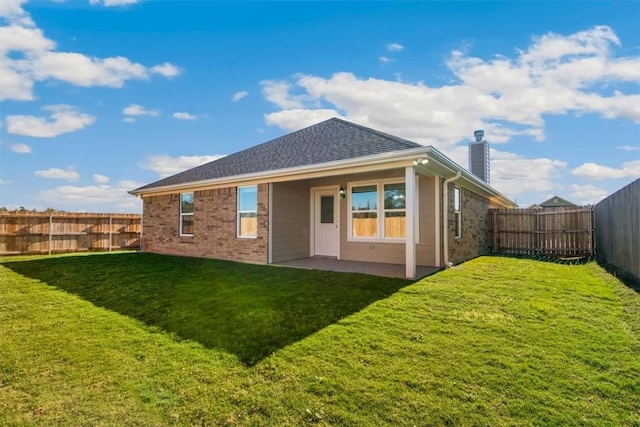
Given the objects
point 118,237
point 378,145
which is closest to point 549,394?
point 378,145

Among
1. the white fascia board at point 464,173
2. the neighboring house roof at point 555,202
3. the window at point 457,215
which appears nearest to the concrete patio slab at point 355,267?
the window at point 457,215

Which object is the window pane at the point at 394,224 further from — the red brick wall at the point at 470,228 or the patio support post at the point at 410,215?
the patio support post at the point at 410,215

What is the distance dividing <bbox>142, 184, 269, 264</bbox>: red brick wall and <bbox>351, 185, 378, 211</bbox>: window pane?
274 centimetres

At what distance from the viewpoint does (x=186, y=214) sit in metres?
12.5

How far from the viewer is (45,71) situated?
8.74m

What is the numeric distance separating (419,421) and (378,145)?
653 centimetres

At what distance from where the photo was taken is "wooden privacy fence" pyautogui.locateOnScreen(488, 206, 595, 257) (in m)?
12.5

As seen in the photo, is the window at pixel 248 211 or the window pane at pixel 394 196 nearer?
the window pane at pixel 394 196

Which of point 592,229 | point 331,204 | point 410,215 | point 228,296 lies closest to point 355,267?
point 410,215

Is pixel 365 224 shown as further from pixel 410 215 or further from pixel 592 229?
pixel 592 229

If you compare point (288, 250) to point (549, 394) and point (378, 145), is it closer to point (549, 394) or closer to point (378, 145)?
point (378, 145)

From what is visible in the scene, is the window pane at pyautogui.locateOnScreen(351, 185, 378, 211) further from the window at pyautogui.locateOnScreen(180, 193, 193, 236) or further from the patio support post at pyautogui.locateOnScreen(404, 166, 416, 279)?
the window at pyautogui.locateOnScreen(180, 193, 193, 236)

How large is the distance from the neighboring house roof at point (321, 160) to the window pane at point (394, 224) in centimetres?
148

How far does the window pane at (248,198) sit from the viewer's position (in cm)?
1020
